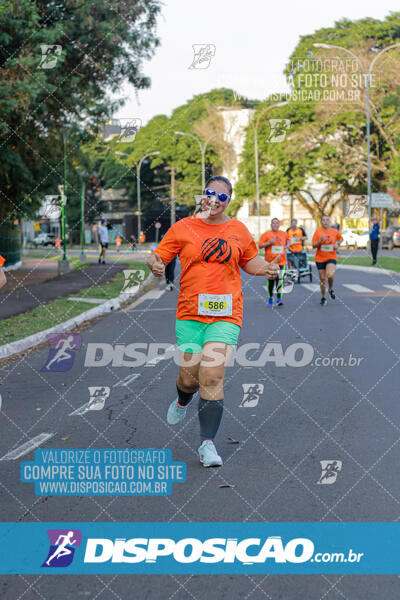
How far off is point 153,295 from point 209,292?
49.2ft

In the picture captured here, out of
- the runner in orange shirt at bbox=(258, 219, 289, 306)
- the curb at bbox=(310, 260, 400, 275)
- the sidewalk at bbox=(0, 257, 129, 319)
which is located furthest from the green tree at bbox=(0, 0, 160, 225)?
the curb at bbox=(310, 260, 400, 275)

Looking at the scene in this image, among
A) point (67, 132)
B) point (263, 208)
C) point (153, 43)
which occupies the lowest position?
point (263, 208)

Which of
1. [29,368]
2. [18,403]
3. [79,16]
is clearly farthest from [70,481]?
[79,16]

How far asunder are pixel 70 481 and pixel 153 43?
801 inches

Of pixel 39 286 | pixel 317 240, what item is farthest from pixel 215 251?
pixel 39 286

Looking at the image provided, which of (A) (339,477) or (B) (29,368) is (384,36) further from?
(A) (339,477)

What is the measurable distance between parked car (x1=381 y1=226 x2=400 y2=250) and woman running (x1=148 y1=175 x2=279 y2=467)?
4545cm

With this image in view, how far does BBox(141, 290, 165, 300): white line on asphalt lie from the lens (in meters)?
19.3

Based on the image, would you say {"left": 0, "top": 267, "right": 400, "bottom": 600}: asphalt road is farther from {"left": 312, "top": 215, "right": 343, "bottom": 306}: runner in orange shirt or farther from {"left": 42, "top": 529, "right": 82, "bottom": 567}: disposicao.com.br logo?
{"left": 312, "top": 215, "right": 343, "bottom": 306}: runner in orange shirt

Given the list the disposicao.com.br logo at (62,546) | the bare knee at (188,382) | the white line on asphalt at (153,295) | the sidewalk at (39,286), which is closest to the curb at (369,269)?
the white line on asphalt at (153,295)

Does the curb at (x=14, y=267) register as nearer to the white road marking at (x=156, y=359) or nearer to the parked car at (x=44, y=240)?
the white road marking at (x=156, y=359)

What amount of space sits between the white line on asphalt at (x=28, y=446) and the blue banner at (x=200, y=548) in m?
1.35

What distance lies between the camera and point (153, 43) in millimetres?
23156

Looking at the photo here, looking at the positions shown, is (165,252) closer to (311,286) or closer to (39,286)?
(311,286)
